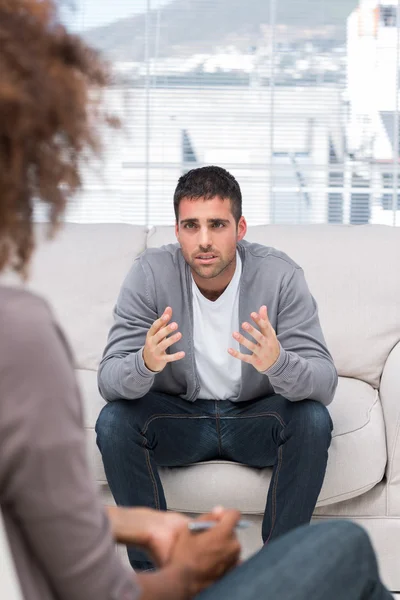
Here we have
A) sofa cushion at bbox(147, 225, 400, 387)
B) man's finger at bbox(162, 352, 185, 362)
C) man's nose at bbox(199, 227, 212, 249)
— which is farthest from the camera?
sofa cushion at bbox(147, 225, 400, 387)

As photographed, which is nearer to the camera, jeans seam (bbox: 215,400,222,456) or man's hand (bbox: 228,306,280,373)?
man's hand (bbox: 228,306,280,373)

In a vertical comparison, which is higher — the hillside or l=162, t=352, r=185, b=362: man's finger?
the hillside

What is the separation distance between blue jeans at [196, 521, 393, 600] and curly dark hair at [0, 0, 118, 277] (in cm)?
40

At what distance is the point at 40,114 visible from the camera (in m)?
0.74

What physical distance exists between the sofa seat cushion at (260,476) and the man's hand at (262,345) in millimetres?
279

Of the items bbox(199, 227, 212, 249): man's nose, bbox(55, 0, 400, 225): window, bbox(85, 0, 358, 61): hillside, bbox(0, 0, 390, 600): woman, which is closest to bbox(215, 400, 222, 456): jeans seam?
bbox(199, 227, 212, 249): man's nose

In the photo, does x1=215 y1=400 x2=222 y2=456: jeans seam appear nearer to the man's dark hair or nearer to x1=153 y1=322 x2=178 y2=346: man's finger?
x1=153 y1=322 x2=178 y2=346: man's finger

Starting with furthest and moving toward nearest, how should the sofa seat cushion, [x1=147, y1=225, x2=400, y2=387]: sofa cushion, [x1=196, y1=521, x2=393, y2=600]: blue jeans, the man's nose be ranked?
[x1=147, y1=225, x2=400, y2=387]: sofa cushion → the man's nose → the sofa seat cushion → [x1=196, y1=521, x2=393, y2=600]: blue jeans

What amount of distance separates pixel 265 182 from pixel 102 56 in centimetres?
296

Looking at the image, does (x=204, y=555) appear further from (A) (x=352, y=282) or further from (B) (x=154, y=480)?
(A) (x=352, y=282)

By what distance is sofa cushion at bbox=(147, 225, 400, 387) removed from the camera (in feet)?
8.86

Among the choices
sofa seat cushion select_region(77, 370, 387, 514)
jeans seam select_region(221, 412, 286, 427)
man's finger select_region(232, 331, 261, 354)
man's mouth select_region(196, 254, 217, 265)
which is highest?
man's mouth select_region(196, 254, 217, 265)

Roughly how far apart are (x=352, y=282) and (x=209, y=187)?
2.04ft

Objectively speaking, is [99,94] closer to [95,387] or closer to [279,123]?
[95,387]
